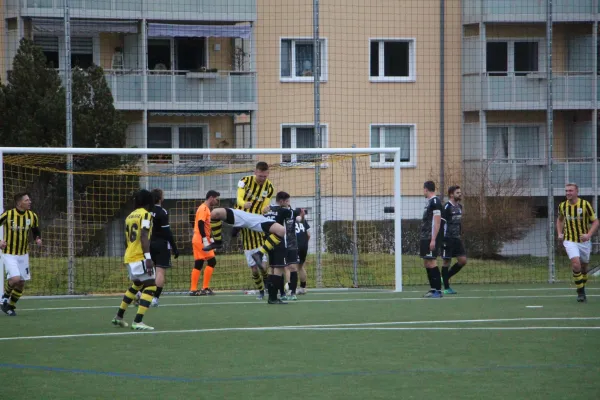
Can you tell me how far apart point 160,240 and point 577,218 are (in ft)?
21.2

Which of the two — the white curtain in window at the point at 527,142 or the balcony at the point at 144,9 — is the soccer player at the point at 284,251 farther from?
the white curtain in window at the point at 527,142

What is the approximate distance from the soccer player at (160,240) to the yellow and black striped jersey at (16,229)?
1793 mm

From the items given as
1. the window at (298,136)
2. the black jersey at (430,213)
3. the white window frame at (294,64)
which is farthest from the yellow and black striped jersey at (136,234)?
the white window frame at (294,64)

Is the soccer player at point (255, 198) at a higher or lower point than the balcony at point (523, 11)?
lower

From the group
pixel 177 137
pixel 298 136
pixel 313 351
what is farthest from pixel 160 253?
pixel 177 137

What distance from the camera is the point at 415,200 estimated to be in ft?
97.7

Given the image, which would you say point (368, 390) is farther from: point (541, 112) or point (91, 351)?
point (541, 112)

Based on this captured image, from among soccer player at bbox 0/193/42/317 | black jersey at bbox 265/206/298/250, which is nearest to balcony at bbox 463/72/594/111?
black jersey at bbox 265/206/298/250

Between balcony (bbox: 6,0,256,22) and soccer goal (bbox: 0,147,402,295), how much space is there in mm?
5347

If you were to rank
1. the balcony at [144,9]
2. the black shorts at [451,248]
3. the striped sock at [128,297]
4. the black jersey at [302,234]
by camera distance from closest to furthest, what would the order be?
the striped sock at [128,297] < the black jersey at [302,234] < the black shorts at [451,248] < the balcony at [144,9]

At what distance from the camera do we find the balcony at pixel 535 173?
2877 cm

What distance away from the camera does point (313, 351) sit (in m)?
10.1

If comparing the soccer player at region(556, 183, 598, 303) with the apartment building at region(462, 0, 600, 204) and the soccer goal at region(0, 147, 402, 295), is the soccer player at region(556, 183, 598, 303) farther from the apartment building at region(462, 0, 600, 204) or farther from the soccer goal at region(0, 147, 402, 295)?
the apartment building at region(462, 0, 600, 204)

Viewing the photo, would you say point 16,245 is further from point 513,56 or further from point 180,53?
point 513,56
